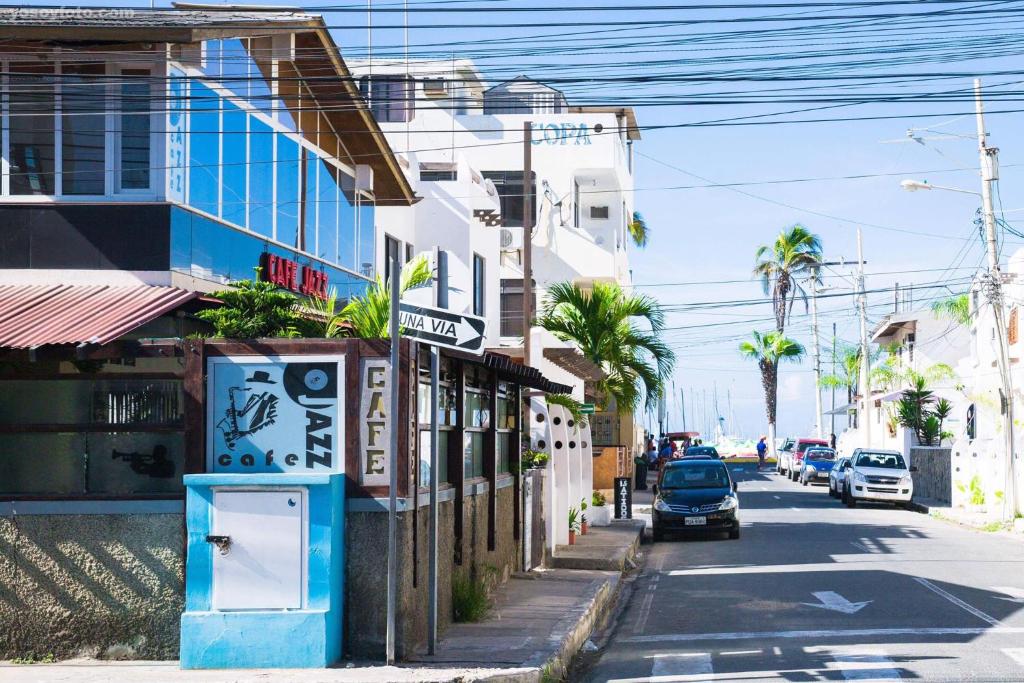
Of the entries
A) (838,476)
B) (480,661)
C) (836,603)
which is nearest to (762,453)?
(838,476)

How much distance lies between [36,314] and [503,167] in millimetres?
41015

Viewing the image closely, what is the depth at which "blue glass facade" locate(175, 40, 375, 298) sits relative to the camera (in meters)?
15.1

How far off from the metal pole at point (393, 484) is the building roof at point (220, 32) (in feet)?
19.5

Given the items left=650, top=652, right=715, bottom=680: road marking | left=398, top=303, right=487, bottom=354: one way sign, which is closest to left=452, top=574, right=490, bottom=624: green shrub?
left=650, top=652, right=715, bottom=680: road marking

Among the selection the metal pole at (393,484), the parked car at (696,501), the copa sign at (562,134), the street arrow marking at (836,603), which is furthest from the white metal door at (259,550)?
the copa sign at (562,134)

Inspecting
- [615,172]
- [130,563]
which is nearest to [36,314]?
[130,563]

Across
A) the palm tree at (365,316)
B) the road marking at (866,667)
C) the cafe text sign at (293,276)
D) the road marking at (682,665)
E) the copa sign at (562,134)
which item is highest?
the copa sign at (562,134)

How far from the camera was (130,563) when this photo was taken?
10.8 metres

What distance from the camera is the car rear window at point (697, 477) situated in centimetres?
2708

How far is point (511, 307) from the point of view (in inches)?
1785

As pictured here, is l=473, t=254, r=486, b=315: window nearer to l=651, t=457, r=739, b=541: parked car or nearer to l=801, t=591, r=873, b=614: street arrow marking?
l=651, t=457, r=739, b=541: parked car

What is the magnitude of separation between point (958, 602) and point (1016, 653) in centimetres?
403

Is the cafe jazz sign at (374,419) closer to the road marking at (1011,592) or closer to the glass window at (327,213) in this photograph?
the road marking at (1011,592)

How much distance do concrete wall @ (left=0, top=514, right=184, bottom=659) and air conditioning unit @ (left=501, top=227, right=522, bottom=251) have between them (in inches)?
1401
